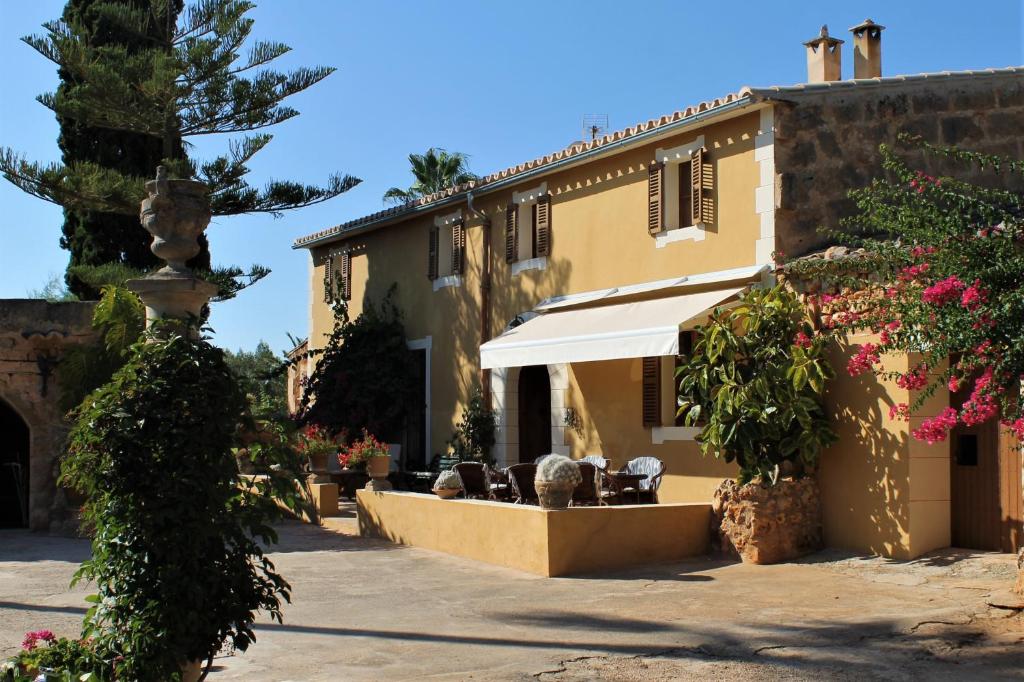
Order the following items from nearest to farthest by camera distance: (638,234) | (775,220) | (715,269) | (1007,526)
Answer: (1007,526) < (775,220) < (715,269) < (638,234)

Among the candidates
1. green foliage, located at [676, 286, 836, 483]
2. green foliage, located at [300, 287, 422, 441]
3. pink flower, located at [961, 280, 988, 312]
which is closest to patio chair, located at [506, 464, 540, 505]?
green foliage, located at [676, 286, 836, 483]

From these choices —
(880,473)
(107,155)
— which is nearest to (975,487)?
(880,473)

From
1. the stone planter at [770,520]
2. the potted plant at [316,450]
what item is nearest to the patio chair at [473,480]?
the stone planter at [770,520]

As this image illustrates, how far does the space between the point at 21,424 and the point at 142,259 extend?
5566 mm

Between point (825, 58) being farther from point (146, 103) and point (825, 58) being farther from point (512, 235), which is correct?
point (146, 103)

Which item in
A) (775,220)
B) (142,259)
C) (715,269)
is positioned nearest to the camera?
(775,220)

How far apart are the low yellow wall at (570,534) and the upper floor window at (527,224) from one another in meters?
5.55

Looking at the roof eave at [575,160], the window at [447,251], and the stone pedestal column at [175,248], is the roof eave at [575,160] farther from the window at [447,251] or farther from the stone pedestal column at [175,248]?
the stone pedestal column at [175,248]

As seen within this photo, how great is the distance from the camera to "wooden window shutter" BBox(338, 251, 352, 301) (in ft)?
74.1

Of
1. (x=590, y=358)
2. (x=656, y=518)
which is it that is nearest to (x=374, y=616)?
(x=656, y=518)

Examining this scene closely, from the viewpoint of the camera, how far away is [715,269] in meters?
13.3

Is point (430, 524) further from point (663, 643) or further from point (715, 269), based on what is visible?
point (663, 643)

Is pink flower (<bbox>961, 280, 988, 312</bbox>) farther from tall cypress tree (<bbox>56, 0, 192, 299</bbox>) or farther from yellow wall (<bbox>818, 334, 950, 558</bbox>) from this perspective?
tall cypress tree (<bbox>56, 0, 192, 299</bbox>)

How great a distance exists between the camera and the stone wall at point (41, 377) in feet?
51.8
